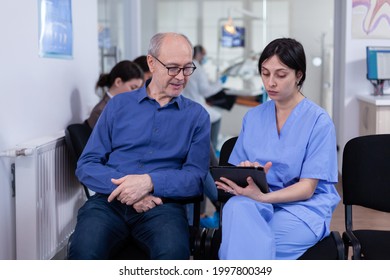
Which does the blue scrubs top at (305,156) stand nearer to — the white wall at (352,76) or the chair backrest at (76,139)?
the chair backrest at (76,139)

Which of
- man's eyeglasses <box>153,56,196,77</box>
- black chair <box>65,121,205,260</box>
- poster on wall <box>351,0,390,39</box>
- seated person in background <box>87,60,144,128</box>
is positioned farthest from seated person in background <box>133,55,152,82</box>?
poster on wall <box>351,0,390,39</box>

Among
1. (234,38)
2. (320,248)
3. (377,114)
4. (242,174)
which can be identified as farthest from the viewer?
(234,38)

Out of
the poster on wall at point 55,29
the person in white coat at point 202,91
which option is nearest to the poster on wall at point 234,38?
the person in white coat at point 202,91

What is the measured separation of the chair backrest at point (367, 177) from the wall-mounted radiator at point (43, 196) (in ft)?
4.18

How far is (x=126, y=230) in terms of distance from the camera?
2.21 meters

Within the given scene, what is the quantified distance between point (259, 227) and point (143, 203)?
50 centimetres

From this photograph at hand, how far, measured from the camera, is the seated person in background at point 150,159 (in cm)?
216

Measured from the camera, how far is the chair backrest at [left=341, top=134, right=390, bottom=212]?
7.82 feet

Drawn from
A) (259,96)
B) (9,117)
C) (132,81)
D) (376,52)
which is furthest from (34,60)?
(259,96)

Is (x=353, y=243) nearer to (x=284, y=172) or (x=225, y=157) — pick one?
(x=284, y=172)

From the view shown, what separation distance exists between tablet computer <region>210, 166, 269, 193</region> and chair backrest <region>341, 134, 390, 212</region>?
1.80 ft

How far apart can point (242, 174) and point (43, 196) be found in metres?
1.08

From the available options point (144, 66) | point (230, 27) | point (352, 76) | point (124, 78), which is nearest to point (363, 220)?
point (352, 76)

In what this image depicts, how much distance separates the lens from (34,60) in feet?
9.09
